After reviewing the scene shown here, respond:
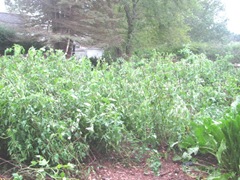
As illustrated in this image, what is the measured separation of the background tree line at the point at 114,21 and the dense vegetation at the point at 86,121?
8.35 metres

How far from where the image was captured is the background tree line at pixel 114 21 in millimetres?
11047

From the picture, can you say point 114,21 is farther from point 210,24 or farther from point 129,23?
point 210,24

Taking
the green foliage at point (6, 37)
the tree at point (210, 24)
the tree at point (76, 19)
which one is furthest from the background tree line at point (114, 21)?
the tree at point (210, 24)

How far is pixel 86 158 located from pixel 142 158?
50cm

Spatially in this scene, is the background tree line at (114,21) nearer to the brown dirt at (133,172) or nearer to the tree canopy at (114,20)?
the tree canopy at (114,20)

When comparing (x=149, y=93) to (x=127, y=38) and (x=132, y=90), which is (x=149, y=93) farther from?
(x=127, y=38)

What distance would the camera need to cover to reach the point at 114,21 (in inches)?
439

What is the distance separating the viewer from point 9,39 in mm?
11898

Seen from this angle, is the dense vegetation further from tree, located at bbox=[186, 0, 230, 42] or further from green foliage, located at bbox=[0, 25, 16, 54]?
tree, located at bbox=[186, 0, 230, 42]

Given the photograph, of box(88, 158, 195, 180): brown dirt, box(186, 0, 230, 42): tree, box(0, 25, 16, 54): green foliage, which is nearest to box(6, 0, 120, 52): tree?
box(0, 25, 16, 54): green foliage

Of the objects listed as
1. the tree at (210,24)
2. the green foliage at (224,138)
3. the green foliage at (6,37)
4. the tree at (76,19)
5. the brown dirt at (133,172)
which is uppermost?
the tree at (210,24)

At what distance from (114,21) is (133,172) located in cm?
965

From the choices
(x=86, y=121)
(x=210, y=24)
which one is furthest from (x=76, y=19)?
(x=210, y=24)

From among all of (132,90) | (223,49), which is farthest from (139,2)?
(132,90)
